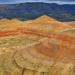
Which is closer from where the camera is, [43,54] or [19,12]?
[43,54]

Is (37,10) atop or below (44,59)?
below

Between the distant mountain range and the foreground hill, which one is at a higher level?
the foreground hill

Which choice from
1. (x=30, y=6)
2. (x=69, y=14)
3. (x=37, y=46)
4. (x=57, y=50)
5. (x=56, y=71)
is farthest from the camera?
(x=30, y=6)

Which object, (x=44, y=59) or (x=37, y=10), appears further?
(x=37, y=10)

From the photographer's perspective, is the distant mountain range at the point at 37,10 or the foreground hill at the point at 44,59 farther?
the distant mountain range at the point at 37,10

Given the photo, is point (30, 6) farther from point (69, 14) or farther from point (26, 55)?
point (26, 55)

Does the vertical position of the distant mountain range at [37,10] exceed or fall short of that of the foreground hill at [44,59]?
it falls short

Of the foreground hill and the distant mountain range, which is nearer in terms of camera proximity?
the foreground hill

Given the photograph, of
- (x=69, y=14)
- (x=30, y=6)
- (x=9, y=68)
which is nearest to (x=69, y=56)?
(x=9, y=68)
